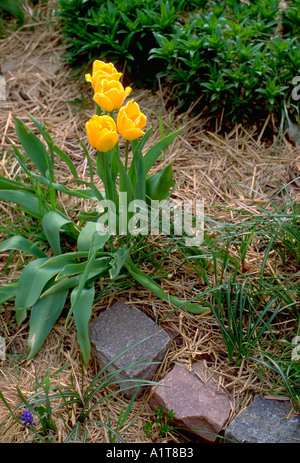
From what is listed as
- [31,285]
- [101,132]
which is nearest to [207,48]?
[101,132]

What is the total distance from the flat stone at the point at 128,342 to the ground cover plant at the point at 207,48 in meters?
1.04

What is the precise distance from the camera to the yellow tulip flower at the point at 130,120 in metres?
1.51

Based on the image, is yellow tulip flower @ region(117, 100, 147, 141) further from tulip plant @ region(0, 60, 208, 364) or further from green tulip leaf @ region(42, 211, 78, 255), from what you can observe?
green tulip leaf @ region(42, 211, 78, 255)

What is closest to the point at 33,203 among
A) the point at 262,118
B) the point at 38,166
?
the point at 38,166

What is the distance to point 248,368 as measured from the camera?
1662 millimetres

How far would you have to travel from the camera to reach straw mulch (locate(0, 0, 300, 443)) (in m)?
1.65

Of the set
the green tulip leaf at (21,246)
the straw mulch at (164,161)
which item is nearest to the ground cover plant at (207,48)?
the straw mulch at (164,161)

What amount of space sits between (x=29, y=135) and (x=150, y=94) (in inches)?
29.5

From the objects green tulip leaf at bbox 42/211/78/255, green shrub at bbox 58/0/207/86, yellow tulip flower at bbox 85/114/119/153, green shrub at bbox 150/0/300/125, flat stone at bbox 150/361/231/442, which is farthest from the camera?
green shrub at bbox 58/0/207/86

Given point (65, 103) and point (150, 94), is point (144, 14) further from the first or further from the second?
point (65, 103)

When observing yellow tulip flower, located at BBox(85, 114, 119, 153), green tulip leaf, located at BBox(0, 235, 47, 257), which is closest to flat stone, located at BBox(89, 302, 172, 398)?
green tulip leaf, located at BBox(0, 235, 47, 257)

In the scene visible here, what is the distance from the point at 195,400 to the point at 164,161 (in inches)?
42.7

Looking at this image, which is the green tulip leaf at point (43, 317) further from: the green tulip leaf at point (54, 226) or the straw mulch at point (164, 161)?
the green tulip leaf at point (54, 226)

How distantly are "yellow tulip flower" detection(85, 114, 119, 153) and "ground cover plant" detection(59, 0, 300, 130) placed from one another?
2.90 feet
